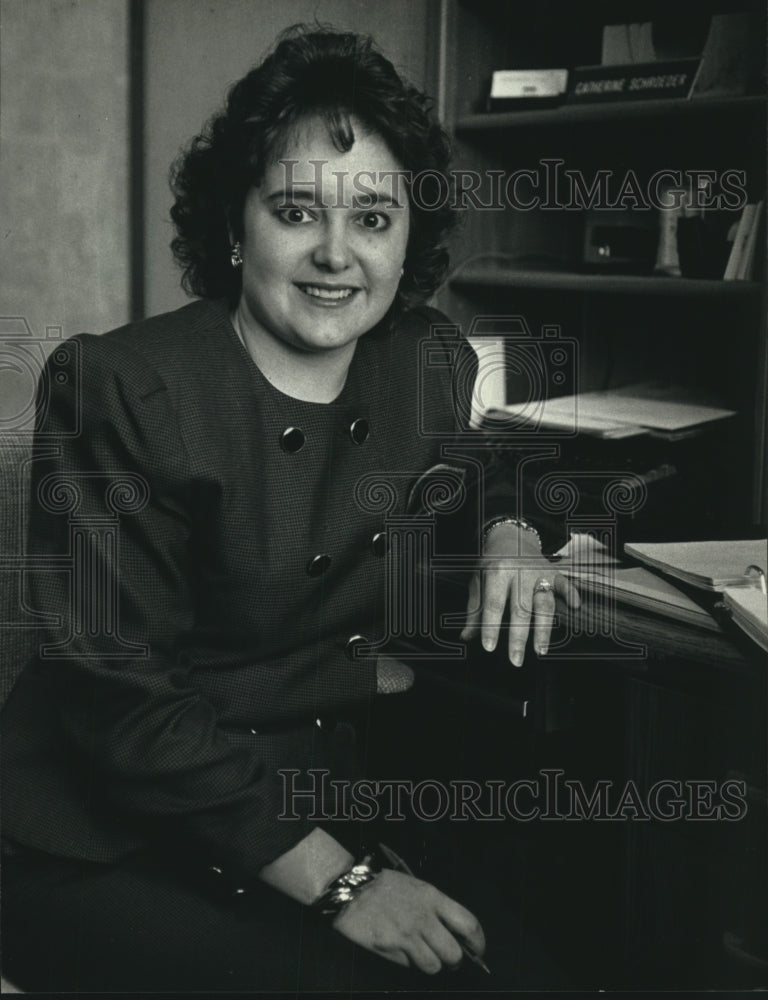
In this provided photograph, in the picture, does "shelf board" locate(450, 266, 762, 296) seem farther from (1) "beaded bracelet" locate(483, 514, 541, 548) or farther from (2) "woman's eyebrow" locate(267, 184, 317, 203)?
(2) "woman's eyebrow" locate(267, 184, 317, 203)

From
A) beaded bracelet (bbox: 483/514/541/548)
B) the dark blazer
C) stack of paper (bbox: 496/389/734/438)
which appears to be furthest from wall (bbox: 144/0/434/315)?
stack of paper (bbox: 496/389/734/438)

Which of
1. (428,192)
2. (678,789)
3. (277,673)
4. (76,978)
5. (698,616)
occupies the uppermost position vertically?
(428,192)

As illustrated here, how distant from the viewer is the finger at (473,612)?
1221 millimetres

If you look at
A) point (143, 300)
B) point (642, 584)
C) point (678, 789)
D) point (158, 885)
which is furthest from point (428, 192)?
point (158, 885)

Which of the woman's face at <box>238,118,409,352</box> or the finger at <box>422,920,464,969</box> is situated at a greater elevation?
the woman's face at <box>238,118,409,352</box>

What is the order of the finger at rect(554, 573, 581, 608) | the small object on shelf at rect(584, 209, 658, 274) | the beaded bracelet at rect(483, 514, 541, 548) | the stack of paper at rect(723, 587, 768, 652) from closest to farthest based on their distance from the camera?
1. the stack of paper at rect(723, 587, 768, 652)
2. the finger at rect(554, 573, 581, 608)
3. the beaded bracelet at rect(483, 514, 541, 548)
4. the small object on shelf at rect(584, 209, 658, 274)

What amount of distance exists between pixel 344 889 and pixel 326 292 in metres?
0.66

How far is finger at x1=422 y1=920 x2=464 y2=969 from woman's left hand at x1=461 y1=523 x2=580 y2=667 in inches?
11.6

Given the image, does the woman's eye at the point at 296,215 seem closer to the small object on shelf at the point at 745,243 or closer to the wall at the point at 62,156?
the wall at the point at 62,156

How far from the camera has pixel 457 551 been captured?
53.1 inches

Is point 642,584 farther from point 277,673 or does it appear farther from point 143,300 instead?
point 143,300

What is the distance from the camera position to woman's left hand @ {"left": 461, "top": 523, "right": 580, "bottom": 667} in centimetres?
116

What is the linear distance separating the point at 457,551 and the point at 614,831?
0.39 m

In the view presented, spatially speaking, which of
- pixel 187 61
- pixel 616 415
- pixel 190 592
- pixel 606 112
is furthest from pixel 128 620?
pixel 606 112
